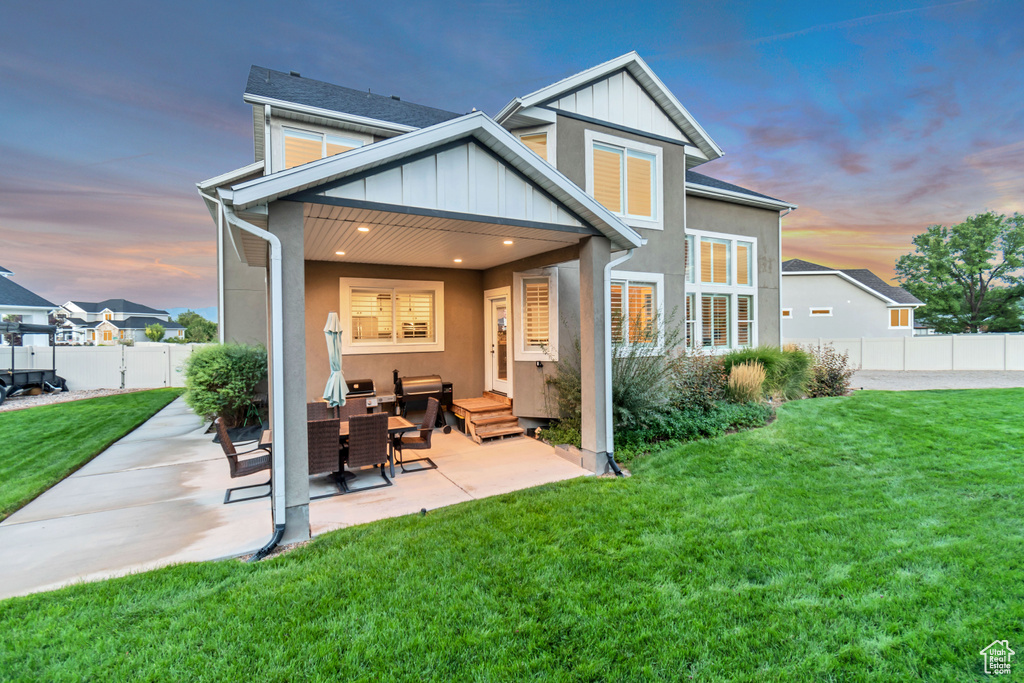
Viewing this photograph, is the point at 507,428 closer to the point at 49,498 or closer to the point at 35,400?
the point at 49,498

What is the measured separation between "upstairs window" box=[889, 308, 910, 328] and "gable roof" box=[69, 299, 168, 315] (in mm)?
73829

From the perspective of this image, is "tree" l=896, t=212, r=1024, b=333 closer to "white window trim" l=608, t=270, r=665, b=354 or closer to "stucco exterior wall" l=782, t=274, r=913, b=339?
"stucco exterior wall" l=782, t=274, r=913, b=339

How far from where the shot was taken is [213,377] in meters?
8.77

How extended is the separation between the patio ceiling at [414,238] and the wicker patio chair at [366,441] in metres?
2.54

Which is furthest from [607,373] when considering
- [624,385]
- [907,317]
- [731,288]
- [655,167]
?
[907,317]

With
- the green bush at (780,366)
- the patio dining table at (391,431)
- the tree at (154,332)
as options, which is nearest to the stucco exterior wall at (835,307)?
the green bush at (780,366)

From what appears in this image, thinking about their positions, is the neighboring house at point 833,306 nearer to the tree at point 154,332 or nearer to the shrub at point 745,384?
the shrub at point 745,384

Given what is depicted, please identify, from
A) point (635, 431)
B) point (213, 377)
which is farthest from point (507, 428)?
point (213, 377)

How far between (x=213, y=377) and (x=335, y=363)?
4315mm

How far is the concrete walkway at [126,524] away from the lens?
379 centimetres

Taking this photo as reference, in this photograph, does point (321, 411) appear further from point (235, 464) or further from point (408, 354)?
point (408, 354)

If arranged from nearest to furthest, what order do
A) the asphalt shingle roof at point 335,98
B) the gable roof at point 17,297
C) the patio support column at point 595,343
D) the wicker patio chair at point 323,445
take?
the wicker patio chair at point 323,445, the patio support column at point 595,343, the asphalt shingle roof at point 335,98, the gable roof at point 17,297

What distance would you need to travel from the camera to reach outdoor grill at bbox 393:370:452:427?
8836 millimetres

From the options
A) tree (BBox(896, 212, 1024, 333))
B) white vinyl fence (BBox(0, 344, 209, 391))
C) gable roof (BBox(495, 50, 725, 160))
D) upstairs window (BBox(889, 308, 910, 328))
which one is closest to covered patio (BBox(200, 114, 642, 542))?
gable roof (BBox(495, 50, 725, 160))
